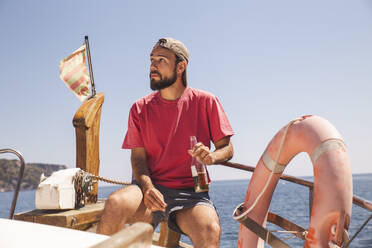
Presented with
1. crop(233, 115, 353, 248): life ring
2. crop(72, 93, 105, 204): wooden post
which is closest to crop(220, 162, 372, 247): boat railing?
crop(233, 115, 353, 248): life ring

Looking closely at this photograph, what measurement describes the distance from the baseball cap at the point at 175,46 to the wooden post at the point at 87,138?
1.22 metres

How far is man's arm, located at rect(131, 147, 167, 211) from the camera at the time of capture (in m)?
2.17

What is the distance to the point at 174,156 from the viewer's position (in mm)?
2510

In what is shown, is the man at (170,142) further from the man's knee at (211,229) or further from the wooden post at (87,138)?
the wooden post at (87,138)

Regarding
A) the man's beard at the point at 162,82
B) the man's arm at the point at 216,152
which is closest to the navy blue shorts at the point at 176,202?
the man's arm at the point at 216,152

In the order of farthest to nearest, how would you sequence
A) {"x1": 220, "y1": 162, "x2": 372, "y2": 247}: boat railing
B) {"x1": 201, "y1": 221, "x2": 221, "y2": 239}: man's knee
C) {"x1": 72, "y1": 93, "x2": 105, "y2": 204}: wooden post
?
{"x1": 72, "y1": 93, "x2": 105, "y2": 204}: wooden post < {"x1": 201, "y1": 221, "x2": 221, "y2": 239}: man's knee < {"x1": 220, "y1": 162, "x2": 372, "y2": 247}: boat railing

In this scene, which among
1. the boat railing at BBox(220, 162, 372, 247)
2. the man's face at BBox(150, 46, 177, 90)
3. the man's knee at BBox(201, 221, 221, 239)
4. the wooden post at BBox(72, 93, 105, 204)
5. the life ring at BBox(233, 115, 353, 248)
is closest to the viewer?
the life ring at BBox(233, 115, 353, 248)

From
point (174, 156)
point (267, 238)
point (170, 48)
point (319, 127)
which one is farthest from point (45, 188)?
point (319, 127)

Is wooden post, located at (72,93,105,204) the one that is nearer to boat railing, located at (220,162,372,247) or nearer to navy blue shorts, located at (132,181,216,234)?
navy blue shorts, located at (132,181,216,234)

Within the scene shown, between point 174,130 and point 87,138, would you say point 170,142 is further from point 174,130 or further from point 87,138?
point 87,138

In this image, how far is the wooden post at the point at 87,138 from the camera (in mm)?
3334

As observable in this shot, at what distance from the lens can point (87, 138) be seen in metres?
3.37

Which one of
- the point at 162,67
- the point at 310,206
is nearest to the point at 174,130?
the point at 162,67

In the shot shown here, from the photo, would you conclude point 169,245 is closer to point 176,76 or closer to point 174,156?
point 174,156
